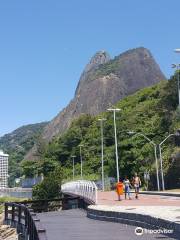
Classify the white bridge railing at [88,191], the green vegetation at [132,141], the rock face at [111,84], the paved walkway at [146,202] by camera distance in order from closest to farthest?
the paved walkway at [146,202] → the white bridge railing at [88,191] → the green vegetation at [132,141] → the rock face at [111,84]

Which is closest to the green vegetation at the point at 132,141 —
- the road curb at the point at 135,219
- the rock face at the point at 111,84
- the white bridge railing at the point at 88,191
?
the white bridge railing at the point at 88,191

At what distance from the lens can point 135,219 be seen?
16.7 m

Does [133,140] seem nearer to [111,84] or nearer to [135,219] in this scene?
[135,219]

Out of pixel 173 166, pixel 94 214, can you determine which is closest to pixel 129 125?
pixel 173 166

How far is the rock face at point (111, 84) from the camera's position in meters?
171

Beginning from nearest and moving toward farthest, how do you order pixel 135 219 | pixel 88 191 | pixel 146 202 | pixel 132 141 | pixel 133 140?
pixel 135 219, pixel 146 202, pixel 88 191, pixel 132 141, pixel 133 140

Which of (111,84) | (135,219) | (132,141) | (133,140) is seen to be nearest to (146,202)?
(135,219)

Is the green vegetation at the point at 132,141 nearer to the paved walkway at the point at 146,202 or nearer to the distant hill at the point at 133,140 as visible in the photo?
the distant hill at the point at 133,140

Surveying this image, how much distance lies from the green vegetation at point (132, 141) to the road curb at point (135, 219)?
32.6 metres

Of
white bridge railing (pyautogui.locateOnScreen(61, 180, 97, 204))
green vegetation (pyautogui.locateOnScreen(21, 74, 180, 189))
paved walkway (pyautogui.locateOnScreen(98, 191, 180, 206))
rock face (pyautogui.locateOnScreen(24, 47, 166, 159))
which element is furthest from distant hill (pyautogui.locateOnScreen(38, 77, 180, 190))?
rock face (pyautogui.locateOnScreen(24, 47, 166, 159))

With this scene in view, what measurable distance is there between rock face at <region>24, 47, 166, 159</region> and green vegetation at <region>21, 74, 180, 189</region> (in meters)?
38.1

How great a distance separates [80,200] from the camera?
107 feet

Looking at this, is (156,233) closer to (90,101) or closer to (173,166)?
(173,166)

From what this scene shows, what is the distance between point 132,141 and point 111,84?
9429 cm
